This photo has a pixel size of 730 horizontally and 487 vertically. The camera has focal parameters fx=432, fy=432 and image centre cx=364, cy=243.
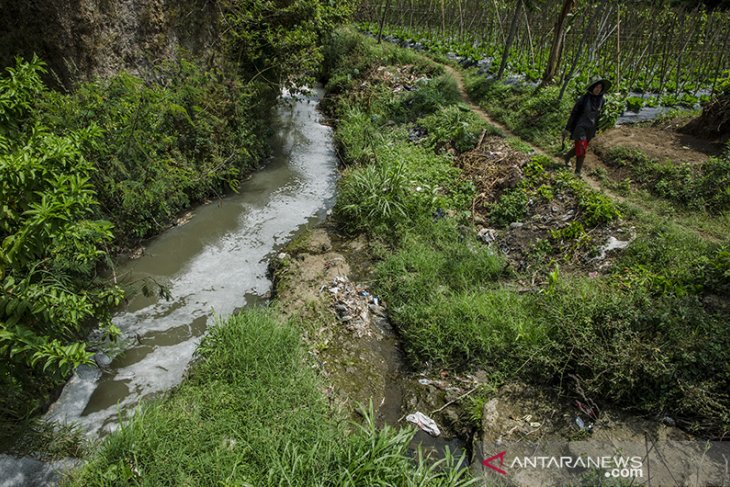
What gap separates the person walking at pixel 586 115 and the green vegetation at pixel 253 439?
6.44 metres

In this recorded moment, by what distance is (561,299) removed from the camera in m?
5.62

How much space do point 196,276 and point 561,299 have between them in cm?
569

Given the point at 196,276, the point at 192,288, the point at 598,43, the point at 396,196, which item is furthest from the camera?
the point at 598,43

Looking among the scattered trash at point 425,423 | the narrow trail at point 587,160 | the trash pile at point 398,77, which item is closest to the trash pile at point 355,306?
the scattered trash at point 425,423

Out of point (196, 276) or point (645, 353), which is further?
point (196, 276)

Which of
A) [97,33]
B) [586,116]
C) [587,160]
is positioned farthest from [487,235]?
[97,33]

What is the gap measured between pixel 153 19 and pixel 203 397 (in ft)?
23.8

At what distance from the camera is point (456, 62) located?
17656mm

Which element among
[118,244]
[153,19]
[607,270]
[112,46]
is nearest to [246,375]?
[118,244]

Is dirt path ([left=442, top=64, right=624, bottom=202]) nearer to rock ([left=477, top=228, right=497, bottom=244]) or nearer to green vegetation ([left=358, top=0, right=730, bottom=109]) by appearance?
green vegetation ([left=358, top=0, right=730, bottom=109])

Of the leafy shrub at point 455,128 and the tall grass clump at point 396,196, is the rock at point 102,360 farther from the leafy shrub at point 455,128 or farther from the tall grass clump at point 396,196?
the leafy shrub at point 455,128

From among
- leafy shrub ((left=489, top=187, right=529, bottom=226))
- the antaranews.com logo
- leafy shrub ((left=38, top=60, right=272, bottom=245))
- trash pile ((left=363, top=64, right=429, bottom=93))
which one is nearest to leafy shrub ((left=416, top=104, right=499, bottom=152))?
leafy shrub ((left=489, top=187, right=529, bottom=226))

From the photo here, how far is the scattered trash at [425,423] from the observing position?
4898 mm

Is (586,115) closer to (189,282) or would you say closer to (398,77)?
(189,282)
